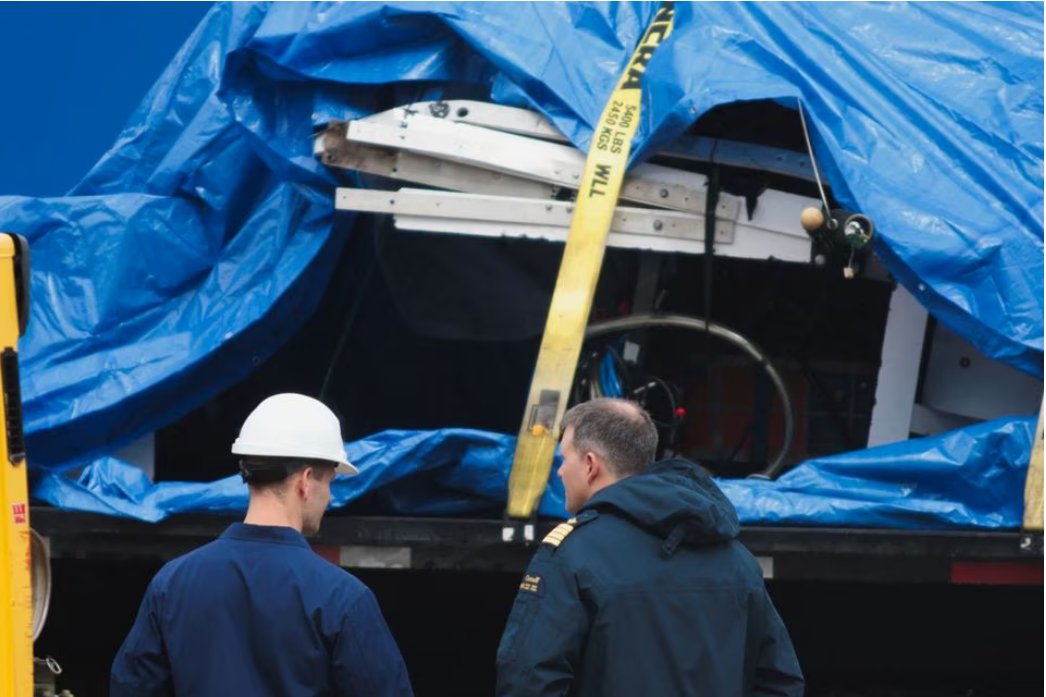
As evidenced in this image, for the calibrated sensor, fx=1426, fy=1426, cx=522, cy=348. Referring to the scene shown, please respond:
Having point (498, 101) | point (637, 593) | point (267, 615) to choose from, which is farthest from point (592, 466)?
point (498, 101)

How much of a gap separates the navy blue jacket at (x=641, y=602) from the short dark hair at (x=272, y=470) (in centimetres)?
49

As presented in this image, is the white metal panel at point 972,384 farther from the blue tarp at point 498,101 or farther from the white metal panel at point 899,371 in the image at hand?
the blue tarp at point 498,101

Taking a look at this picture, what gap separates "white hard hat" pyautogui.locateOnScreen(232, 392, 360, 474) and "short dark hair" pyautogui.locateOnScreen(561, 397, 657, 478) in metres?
0.53

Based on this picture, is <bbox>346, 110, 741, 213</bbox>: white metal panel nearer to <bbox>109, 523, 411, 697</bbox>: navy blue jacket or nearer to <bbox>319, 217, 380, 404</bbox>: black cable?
<bbox>319, 217, 380, 404</bbox>: black cable

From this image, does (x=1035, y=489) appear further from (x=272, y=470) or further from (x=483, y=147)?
(x=272, y=470)

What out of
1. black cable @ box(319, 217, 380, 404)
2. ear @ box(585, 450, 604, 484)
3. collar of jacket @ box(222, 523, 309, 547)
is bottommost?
collar of jacket @ box(222, 523, 309, 547)

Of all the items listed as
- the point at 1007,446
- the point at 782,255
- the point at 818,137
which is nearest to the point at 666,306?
the point at 782,255

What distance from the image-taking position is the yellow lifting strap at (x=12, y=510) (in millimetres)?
2666

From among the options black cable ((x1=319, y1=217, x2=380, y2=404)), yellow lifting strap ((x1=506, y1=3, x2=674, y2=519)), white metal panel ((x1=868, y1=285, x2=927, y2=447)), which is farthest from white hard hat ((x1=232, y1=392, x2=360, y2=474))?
white metal panel ((x1=868, y1=285, x2=927, y2=447))

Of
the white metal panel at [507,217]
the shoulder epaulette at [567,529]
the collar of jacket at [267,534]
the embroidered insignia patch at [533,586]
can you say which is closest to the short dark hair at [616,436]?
the shoulder epaulette at [567,529]

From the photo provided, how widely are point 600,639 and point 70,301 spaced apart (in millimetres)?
2515

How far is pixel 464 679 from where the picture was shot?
5086 millimetres

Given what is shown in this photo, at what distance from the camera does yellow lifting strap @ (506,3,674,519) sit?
3.96 meters

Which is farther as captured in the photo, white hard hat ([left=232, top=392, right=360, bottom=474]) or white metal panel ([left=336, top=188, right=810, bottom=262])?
white metal panel ([left=336, top=188, right=810, bottom=262])
